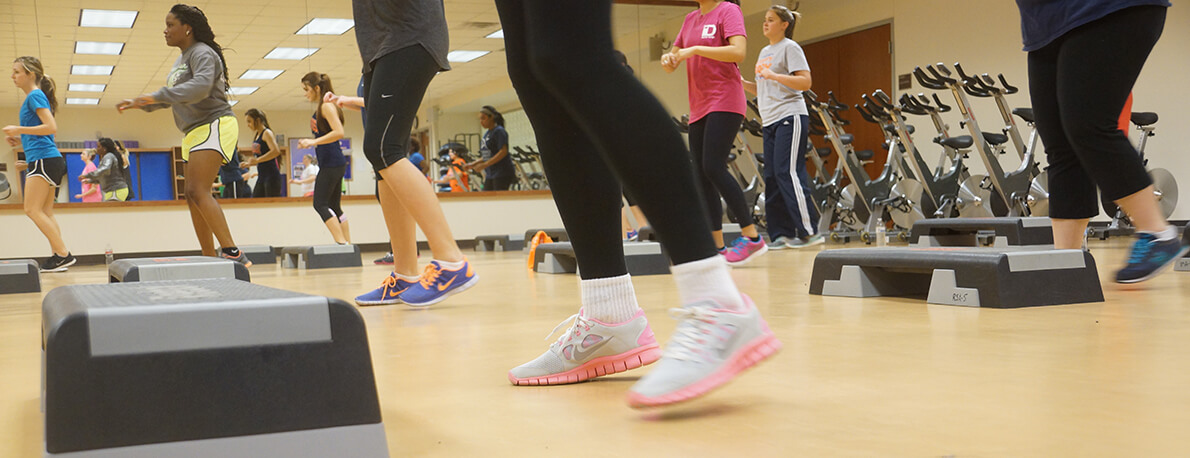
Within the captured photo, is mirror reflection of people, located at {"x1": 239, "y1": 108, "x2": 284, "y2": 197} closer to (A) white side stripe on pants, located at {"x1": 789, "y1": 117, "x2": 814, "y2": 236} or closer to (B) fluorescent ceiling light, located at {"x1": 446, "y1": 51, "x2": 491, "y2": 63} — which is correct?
(B) fluorescent ceiling light, located at {"x1": 446, "y1": 51, "x2": 491, "y2": 63}

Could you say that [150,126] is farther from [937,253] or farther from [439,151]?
[937,253]

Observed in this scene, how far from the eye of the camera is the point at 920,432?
95 cm

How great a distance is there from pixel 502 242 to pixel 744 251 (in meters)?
4.66

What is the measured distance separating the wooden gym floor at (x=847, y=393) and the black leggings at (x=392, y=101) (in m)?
0.62

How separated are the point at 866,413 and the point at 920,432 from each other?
0.35 ft

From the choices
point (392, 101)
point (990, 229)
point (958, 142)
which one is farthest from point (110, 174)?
point (990, 229)

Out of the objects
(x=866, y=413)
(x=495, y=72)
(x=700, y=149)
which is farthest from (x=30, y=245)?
(x=866, y=413)

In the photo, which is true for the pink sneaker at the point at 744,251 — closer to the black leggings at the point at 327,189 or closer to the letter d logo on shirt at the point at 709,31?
the letter d logo on shirt at the point at 709,31

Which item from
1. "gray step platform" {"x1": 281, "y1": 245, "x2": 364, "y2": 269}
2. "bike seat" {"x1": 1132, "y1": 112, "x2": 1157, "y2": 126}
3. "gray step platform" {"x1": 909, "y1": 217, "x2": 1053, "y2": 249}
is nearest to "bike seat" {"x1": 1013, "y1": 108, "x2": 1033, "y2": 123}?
"bike seat" {"x1": 1132, "y1": 112, "x2": 1157, "y2": 126}

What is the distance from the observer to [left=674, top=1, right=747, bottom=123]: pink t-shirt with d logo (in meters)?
3.93

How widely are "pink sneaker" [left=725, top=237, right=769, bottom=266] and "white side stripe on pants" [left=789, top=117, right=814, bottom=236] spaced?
43.2 inches

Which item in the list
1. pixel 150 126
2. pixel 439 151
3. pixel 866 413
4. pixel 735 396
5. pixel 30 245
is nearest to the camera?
pixel 866 413

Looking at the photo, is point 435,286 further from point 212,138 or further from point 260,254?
point 260,254

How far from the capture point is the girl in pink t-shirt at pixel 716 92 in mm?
3926
